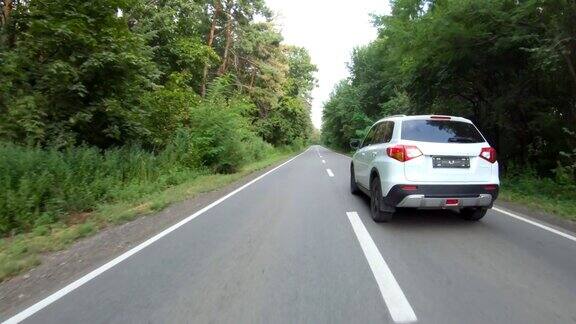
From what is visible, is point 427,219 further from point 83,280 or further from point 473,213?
point 83,280

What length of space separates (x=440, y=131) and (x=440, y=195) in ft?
3.87

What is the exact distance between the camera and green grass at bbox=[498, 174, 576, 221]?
916 centimetres

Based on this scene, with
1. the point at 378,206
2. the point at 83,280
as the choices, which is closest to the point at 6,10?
the point at 83,280

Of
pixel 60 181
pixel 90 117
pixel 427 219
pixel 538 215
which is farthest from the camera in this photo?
pixel 90 117

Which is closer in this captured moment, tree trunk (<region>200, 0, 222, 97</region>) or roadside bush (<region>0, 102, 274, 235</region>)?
roadside bush (<region>0, 102, 274, 235</region>)

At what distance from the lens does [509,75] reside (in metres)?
15.3

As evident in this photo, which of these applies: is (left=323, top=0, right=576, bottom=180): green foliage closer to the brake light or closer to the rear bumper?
the rear bumper

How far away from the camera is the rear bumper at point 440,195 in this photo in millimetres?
6973

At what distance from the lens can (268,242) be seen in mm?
6711

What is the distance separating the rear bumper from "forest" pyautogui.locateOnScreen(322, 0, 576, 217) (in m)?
3.01

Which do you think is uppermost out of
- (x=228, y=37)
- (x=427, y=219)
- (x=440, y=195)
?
(x=228, y=37)

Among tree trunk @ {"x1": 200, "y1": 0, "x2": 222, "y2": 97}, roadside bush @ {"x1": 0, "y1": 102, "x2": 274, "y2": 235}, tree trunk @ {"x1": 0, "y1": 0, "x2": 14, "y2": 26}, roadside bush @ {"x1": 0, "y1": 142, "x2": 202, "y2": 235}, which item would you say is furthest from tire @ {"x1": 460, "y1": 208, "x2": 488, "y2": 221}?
tree trunk @ {"x1": 200, "y1": 0, "x2": 222, "y2": 97}

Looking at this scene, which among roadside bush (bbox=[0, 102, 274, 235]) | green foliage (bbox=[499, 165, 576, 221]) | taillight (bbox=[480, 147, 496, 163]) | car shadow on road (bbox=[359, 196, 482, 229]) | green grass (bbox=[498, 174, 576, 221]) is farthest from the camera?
green foliage (bbox=[499, 165, 576, 221])

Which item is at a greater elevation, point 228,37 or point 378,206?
point 228,37
